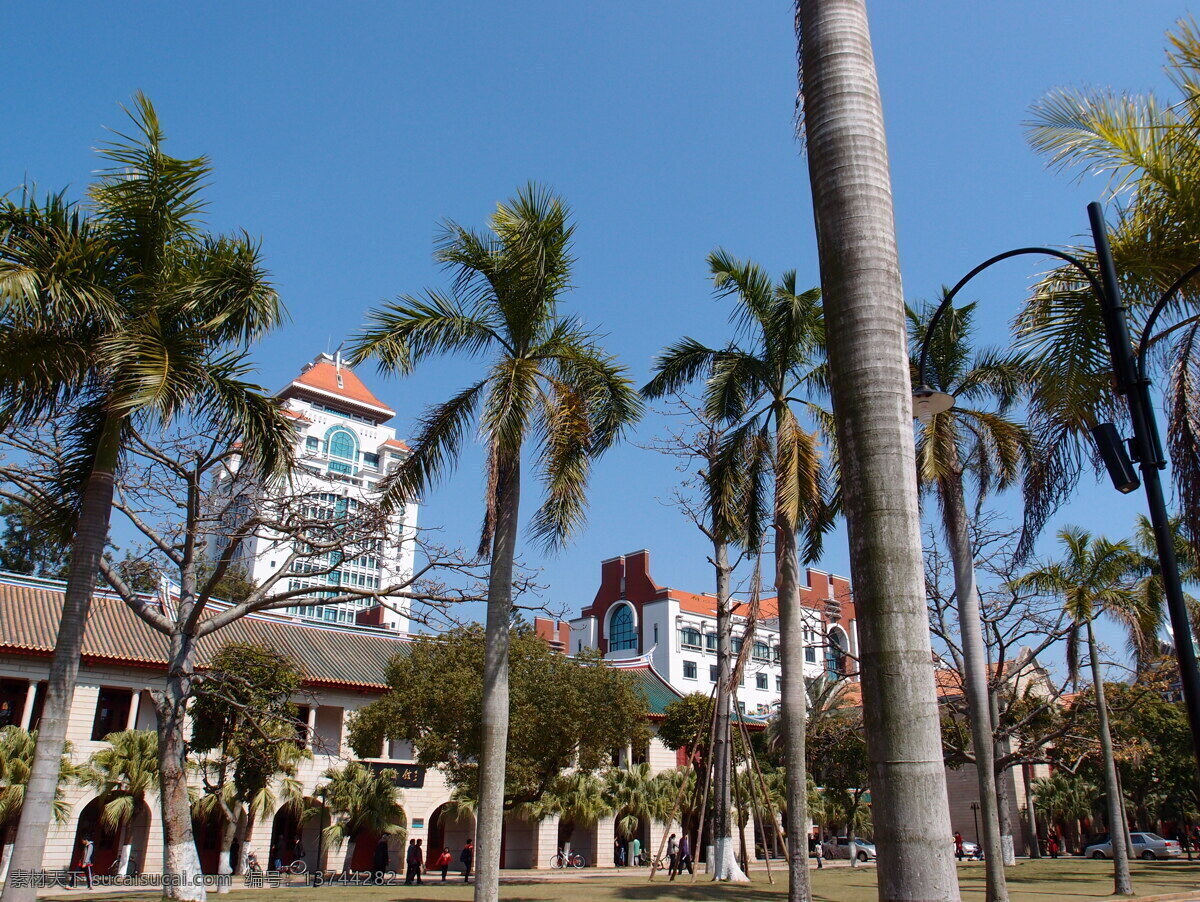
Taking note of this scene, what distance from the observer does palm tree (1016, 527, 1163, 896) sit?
2394 cm

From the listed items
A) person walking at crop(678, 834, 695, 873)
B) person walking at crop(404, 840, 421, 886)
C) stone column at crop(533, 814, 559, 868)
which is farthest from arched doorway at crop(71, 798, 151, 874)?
person walking at crop(678, 834, 695, 873)

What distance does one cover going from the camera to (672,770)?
42188mm

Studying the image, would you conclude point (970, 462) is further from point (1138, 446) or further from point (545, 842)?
point (545, 842)

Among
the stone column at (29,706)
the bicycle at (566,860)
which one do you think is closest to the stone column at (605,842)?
the bicycle at (566,860)

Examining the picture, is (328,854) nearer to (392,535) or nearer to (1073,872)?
(392,535)

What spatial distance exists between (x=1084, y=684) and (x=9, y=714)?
3927cm

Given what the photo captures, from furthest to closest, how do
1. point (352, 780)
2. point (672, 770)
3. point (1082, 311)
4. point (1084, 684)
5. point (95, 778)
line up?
1. point (672, 770)
2. point (1084, 684)
3. point (352, 780)
4. point (95, 778)
5. point (1082, 311)

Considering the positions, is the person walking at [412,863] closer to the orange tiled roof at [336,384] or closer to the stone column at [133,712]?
the stone column at [133,712]

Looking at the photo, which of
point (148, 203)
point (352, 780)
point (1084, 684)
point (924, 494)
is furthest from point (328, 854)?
point (1084, 684)

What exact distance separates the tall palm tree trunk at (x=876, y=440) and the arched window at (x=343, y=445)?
9288cm

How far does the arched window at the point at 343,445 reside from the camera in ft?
312

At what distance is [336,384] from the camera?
9925cm

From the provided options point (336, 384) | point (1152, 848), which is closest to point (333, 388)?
point (336, 384)

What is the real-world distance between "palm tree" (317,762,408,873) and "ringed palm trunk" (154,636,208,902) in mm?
15185
